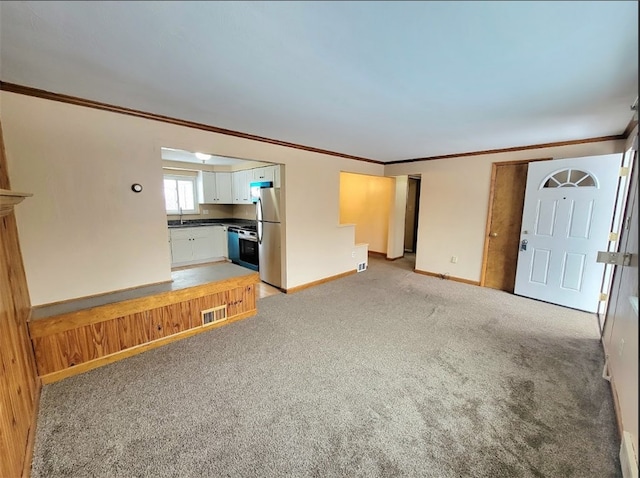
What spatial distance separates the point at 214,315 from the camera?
2.97 meters

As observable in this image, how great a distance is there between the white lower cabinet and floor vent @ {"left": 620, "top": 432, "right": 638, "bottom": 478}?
19.3 feet

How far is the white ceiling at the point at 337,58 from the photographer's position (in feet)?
3.99

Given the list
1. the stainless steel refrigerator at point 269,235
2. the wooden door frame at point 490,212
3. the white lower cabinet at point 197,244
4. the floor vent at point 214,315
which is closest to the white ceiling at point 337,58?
the wooden door frame at point 490,212

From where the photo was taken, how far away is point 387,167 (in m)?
5.60

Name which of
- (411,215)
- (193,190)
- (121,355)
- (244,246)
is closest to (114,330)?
(121,355)

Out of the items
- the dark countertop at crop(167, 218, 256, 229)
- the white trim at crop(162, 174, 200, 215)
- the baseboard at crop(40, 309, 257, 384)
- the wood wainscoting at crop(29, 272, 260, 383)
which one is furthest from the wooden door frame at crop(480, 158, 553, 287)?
the white trim at crop(162, 174, 200, 215)

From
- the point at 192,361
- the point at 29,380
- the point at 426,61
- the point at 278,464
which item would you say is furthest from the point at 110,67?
the point at 278,464

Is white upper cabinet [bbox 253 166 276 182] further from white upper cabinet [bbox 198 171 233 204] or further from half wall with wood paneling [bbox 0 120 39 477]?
half wall with wood paneling [bbox 0 120 39 477]

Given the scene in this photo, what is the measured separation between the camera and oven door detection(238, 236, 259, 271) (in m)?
5.00

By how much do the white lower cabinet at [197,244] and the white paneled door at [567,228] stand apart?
5.56 m

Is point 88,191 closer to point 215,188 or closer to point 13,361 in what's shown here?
point 13,361

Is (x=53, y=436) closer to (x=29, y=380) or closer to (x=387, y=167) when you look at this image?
(x=29, y=380)

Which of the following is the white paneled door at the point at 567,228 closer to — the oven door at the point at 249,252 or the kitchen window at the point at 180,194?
the oven door at the point at 249,252

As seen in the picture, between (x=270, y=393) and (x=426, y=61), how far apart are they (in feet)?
8.10
